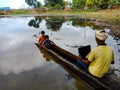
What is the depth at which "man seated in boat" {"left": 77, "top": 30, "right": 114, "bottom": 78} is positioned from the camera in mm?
5930

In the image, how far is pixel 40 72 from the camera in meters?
9.16

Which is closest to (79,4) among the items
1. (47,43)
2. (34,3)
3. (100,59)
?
(34,3)

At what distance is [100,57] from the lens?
6168 millimetres

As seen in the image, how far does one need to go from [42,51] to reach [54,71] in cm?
369

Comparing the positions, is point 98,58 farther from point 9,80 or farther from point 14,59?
point 14,59

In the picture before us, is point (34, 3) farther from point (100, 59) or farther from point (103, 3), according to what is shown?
point (100, 59)

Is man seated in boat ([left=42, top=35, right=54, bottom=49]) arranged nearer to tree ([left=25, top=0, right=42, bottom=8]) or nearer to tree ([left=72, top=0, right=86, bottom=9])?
tree ([left=72, top=0, right=86, bottom=9])

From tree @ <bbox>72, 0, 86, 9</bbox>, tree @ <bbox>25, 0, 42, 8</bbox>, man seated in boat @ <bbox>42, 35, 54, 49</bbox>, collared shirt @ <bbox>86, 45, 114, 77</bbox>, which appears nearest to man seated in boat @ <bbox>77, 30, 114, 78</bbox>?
collared shirt @ <bbox>86, 45, 114, 77</bbox>

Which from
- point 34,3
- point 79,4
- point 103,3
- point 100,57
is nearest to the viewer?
point 100,57

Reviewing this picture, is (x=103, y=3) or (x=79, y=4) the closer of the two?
(x=103, y=3)

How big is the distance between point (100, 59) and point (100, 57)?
2.4 inches

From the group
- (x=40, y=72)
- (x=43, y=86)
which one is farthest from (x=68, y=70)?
(x=43, y=86)

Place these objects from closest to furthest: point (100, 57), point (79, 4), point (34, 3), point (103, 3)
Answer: point (100, 57) < point (103, 3) < point (79, 4) < point (34, 3)

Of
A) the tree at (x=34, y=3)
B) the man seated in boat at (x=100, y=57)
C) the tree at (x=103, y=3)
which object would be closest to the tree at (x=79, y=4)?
the tree at (x=103, y=3)
